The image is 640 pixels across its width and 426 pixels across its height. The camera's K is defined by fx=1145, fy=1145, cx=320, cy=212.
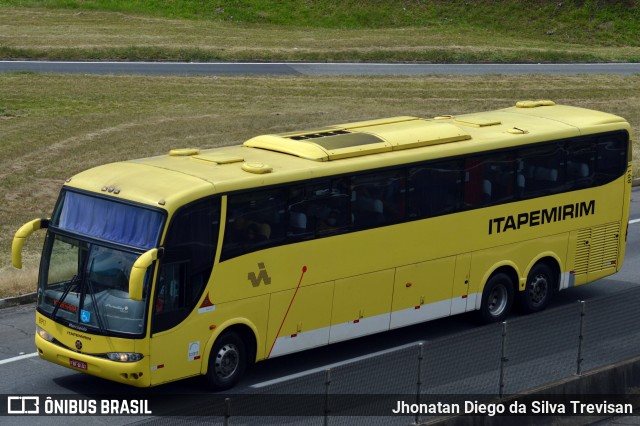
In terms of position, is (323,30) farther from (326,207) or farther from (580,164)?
(326,207)

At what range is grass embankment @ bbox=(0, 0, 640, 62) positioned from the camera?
5172 centimetres

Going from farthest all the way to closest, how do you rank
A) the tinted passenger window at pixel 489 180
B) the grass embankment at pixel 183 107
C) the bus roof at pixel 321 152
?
the grass embankment at pixel 183 107 → the tinted passenger window at pixel 489 180 → the bus roof at pixel 321 152

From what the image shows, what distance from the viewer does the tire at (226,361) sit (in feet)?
51.4

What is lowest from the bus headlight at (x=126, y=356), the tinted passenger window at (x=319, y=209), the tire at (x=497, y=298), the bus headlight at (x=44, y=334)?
the tire at (x=497, y=298)

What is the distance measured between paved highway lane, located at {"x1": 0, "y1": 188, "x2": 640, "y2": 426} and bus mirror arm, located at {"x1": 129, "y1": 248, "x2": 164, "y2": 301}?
1811mm

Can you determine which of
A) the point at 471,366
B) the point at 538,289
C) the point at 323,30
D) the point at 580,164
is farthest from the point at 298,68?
the point at 471,366

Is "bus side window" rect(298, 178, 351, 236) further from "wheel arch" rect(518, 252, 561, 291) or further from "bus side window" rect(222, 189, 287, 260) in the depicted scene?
"wheel arch" rect(518, 252, 561, 291)

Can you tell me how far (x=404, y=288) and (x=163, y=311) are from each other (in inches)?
174

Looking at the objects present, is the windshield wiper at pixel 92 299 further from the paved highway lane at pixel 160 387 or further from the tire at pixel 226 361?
the tire at pixel 226 361

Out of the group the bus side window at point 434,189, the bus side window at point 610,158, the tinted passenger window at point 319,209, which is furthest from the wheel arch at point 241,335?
the bus side window at point 610,158

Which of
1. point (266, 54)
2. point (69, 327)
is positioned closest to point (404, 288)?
point (69, 327)

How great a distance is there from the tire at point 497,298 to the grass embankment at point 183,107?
36.4 ft

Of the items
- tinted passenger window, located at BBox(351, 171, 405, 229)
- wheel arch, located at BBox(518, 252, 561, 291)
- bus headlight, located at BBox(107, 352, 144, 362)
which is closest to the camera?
bus headlight, located at BBox(107, 352, 144, 362)

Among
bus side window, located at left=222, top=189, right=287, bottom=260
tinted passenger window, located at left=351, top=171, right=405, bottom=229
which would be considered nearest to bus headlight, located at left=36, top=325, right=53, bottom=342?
bus side window, located at left=222, top=189, right=287, bottom=260
